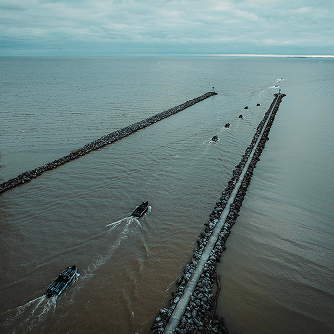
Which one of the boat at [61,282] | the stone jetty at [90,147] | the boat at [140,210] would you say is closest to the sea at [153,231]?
the boat at [61,282]

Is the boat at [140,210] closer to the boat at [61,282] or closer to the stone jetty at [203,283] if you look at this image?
the stone jetty at [203,283]

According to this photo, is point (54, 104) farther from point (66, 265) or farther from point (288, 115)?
point (288, 115)

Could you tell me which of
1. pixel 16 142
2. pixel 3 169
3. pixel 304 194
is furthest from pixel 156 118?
pixel 304 194

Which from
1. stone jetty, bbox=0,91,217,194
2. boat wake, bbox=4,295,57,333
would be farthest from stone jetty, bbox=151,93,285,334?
stone jetty, bbox=0,91,217,194

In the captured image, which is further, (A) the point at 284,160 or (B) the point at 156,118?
(B) the point at 156,118

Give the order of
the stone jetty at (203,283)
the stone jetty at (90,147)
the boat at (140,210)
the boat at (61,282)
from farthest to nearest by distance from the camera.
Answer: the stone jetty at (90,147) < the boat at (140,210) < the boat at (61,282) < the stone jetty at (203,283)

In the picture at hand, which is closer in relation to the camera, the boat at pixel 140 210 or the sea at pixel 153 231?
the sea at pixel 153 231
